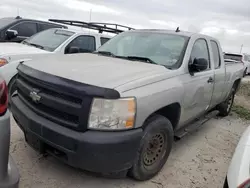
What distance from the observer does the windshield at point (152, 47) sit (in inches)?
144

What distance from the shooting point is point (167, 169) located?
3.56 metres

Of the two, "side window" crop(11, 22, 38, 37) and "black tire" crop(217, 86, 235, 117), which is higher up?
"side window" crop(11, 22, 38, 37)

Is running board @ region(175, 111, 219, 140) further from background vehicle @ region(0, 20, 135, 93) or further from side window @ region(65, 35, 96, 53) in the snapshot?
side window @ region(65, 35, 96, 53)

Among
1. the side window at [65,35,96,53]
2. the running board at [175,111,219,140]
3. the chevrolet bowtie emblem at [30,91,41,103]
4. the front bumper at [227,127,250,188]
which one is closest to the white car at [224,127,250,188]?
the front bumper at [227,127,250,188]

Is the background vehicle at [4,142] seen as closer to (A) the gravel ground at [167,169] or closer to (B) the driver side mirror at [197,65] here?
(A) the gravel ground at [167,169]

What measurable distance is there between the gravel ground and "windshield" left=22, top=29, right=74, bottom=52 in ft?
7.95

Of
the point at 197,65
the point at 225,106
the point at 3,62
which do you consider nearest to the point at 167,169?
the point at 197,65

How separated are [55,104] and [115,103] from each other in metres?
0.63

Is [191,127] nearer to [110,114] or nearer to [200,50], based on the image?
[200,50]

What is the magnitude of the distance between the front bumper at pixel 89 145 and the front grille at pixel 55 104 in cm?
7

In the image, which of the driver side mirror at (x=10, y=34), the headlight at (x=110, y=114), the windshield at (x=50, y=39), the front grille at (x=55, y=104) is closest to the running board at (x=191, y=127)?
the headlight at (x=110, y=114)

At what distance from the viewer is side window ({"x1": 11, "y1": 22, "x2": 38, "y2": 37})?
7.84 metres

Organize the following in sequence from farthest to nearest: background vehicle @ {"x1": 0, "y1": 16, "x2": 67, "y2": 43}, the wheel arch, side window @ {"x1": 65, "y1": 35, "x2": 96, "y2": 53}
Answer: background vehicle @ {"x1": 0, "y1": 16, "x2": 67, "y2": 43} → side window @ {"x1": 65, "y1": 35, "x2": 96, "y2": 53} → the wheel arch

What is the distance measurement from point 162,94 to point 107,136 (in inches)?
34.4
